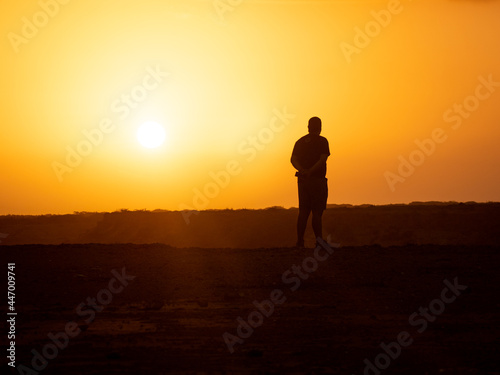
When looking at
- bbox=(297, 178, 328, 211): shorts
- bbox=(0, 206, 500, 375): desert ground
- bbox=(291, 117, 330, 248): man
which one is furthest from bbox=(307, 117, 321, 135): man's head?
bbox=(0, 206, 500, 375): desert ground

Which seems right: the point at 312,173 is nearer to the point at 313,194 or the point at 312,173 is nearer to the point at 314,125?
the point at 313,194

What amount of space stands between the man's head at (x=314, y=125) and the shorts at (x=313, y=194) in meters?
0.82

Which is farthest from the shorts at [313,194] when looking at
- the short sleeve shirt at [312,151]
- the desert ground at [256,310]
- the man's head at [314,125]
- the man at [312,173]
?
the desert ground at [256,310]

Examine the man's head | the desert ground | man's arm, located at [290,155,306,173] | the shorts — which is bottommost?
the desert ground

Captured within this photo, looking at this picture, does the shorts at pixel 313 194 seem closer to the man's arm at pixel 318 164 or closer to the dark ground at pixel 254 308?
the man's arm at pixel 318 164

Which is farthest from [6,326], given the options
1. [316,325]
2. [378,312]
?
[378,312]

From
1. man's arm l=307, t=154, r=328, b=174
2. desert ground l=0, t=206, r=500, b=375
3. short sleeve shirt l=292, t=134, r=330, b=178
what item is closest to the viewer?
desert ground l=0, t=206, r=500, b=375

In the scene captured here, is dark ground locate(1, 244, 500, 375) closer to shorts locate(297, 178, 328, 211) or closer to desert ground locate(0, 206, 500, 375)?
desert ground locate(0, 206, 500, 375)

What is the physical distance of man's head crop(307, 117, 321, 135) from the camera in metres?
14.7

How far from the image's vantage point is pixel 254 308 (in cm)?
858

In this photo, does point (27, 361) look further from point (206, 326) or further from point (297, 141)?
point (297, 141)

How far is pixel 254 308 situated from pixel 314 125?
6612 millimetres

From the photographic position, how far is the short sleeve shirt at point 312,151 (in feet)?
48.1

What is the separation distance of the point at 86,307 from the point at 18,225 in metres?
45.7
